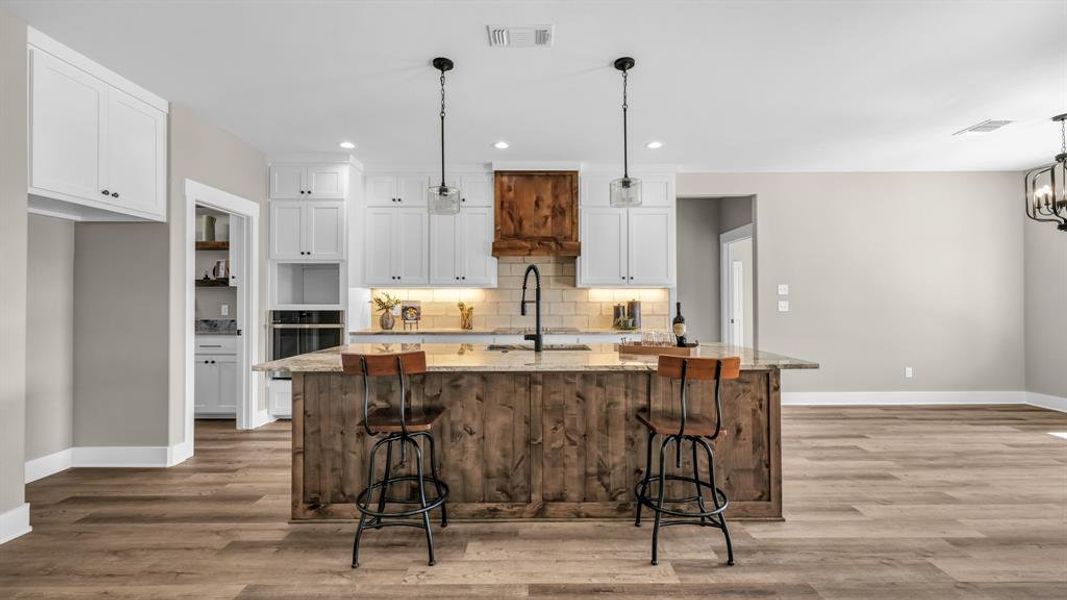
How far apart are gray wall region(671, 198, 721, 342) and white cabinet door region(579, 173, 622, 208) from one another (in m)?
2.14

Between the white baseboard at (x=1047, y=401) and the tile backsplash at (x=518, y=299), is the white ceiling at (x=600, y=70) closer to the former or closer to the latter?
the tile backsplash at (x=518, y=299)

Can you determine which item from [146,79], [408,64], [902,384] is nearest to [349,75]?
[408,64]

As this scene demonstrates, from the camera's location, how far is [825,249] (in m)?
6.04

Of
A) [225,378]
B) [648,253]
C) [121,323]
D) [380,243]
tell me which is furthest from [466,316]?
[121,323]

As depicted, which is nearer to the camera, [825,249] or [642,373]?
[642,373]

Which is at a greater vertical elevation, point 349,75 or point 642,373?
point 349,75

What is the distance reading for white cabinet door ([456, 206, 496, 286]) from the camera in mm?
5742

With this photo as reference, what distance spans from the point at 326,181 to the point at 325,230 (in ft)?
1.63

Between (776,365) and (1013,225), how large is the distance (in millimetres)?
5523

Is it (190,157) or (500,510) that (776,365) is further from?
(190,157)

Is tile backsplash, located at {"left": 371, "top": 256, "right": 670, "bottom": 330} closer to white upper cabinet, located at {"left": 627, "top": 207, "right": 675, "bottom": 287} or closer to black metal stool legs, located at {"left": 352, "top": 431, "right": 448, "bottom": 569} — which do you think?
white upper cabinet, located at {"left": 627, "top": 207, "right": 675, "bottom": 287}

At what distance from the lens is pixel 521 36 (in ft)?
9.71

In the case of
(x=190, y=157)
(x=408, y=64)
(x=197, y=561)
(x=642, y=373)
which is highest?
(x=408, y=64)

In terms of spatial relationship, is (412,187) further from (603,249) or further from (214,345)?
(214,345)
